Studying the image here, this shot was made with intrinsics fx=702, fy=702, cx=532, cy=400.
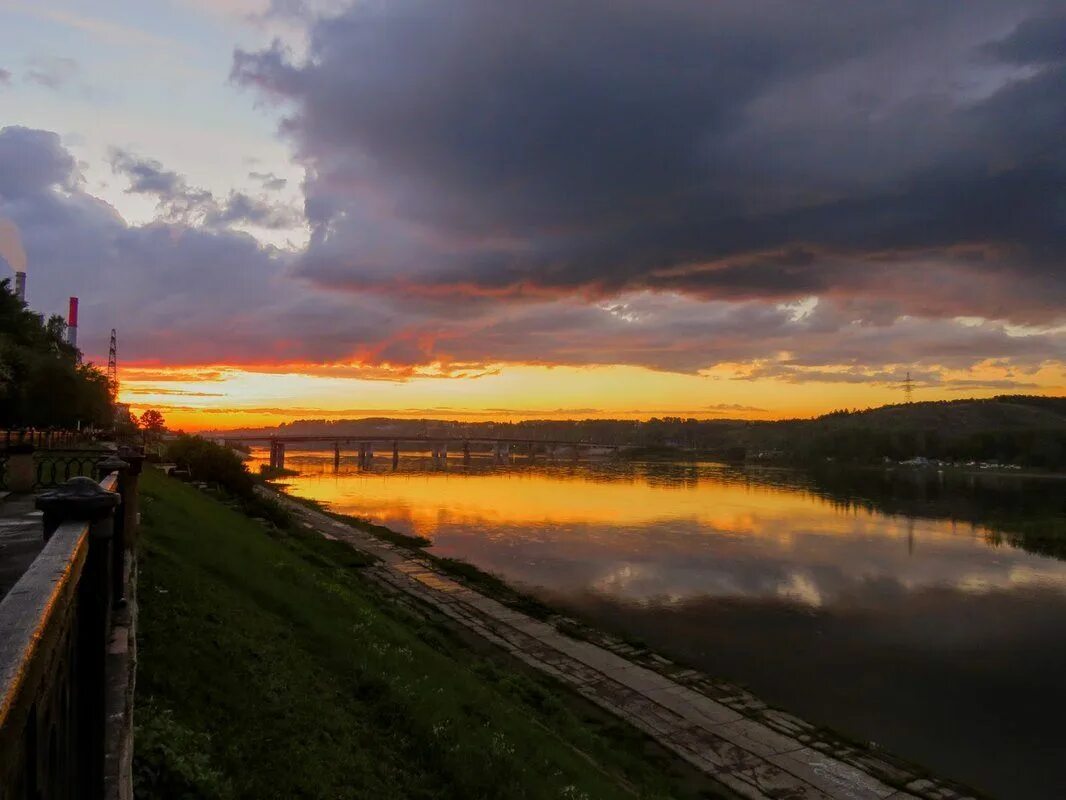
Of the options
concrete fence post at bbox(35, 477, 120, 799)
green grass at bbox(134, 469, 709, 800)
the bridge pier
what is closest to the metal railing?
concrete fence post at bbox(35, 477, 120, 799)

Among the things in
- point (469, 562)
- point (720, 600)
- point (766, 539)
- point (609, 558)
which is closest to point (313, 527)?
point (469, 562)

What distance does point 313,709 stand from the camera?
10688 mm

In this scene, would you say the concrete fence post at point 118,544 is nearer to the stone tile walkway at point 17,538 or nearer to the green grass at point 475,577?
the stone tile walkway at point 17,538

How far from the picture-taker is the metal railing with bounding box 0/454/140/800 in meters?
2.33

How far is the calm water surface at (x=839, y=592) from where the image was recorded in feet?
80.9

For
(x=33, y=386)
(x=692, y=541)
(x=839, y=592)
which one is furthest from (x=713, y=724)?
(x=33, y=386)

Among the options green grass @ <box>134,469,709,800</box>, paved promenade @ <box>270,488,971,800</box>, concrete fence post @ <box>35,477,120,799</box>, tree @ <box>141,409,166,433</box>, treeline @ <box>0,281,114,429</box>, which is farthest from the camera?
tree @ <box>141,409,166,433</box>

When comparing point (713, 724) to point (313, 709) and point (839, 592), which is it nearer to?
point (313, 709)

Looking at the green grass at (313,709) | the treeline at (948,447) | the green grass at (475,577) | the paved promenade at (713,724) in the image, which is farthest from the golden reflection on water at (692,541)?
the treeline at (948,447)

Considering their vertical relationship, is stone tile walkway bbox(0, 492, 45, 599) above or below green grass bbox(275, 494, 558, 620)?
above

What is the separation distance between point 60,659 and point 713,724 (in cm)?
2152

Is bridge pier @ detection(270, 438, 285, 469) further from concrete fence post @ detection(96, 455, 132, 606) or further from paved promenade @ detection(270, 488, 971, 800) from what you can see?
concrete fence post @ detection(96, 455, 132, 606)

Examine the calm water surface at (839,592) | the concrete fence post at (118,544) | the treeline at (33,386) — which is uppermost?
the treeline at (33,386)

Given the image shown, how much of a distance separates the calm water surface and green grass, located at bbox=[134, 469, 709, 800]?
11.1 metres
